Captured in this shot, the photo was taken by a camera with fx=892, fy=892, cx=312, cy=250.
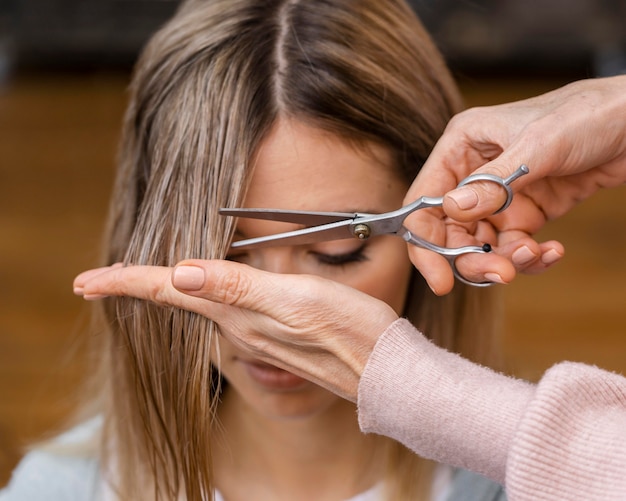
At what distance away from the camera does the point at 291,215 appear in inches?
39.1

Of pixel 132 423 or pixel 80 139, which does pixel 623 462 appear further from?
pixel 80 139

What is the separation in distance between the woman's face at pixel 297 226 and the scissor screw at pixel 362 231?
0.07 m

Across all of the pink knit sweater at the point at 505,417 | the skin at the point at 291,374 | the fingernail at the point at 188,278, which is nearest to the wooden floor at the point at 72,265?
the skin at the point at 291,374

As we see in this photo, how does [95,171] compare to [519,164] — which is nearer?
[519,164]

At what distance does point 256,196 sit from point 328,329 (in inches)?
10.7

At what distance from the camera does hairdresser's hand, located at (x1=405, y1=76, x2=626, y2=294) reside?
0.94 meters

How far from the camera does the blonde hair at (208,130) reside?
103 centimetres

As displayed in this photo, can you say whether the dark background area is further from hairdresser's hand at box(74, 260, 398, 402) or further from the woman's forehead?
hairdresser's hand at box(74, 260, 398, 402)

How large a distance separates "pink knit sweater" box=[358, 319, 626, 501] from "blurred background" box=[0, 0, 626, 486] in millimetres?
601

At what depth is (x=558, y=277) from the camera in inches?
110

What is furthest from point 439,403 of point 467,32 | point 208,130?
point 467,32

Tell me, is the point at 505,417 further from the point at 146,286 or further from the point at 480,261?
the point at 146,286

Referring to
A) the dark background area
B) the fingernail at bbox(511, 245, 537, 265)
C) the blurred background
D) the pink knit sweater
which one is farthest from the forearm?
the dark background area

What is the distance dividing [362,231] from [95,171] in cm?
267
